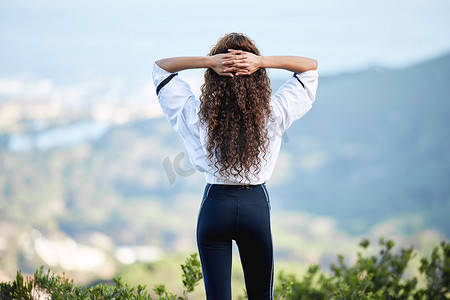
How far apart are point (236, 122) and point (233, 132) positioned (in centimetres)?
4

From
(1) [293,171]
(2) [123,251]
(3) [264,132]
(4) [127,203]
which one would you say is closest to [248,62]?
(3) [264,132]

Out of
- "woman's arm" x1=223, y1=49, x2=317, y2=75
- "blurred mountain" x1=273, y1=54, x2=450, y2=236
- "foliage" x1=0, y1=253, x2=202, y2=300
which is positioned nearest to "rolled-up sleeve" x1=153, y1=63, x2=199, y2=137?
"woman's arm" x1=223, y1=49, x2=317, y2=75

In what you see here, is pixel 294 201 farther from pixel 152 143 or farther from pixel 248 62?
pixel 248 62

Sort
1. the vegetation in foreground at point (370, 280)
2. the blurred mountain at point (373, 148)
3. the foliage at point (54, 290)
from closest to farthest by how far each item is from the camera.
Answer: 1. the foliage at point (54, 290)
2. the vegetation in foreground at point (370, 280)
3. the blurred mountain at point (373, 148)

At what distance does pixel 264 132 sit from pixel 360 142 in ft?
53.3

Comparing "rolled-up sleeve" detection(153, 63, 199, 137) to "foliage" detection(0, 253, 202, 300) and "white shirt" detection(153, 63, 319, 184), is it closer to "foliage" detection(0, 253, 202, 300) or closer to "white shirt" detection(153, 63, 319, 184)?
"white shirt" detection(153, 63, 319, 184)

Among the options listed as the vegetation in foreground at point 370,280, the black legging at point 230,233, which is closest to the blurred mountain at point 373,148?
the vegetation in foreground at point 370,280

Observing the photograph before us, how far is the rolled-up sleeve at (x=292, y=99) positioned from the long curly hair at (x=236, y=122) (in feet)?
0.16

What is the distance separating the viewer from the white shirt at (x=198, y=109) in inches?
63.1

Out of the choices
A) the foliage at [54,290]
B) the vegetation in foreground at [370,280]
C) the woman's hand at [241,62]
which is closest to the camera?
the woman's hand at [241,62]

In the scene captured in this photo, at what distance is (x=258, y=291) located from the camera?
170cm

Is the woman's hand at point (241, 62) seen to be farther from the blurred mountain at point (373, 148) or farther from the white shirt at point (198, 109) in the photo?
the blurred mountain at point (373, 148)

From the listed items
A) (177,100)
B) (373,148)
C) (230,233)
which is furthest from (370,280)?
(373,148)

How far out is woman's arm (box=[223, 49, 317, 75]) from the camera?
155 cm
